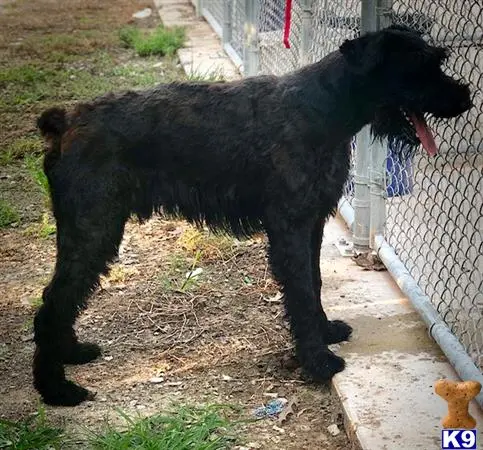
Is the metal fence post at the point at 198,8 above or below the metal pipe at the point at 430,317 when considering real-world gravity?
below

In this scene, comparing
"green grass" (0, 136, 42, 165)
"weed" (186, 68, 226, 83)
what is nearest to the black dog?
"green grass" (0, 136, 42, 165)

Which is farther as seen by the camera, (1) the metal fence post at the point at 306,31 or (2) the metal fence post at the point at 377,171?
(1) the metal fence post at the point at 306,31

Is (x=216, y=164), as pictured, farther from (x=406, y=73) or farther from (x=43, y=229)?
(x=43, y=229)

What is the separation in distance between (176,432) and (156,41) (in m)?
8.45

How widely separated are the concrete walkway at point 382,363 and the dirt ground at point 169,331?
17cm

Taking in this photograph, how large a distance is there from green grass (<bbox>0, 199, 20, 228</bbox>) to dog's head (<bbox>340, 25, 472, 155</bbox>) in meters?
3.42

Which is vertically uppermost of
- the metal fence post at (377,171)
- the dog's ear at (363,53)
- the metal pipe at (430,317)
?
the dog's ear at (363,53)

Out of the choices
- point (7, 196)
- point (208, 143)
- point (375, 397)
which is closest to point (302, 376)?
point (375, 397)

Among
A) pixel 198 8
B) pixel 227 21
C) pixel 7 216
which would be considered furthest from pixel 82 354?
pixel 198 8

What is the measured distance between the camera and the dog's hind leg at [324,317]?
466 centimetres

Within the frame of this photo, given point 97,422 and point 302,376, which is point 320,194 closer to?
point 302,376

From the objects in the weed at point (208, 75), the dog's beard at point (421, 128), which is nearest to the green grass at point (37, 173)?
the weed at point (208, 75)

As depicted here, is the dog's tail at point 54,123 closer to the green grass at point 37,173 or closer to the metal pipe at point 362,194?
the metal pipe at point 362,194

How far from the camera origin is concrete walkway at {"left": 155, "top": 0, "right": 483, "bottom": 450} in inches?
152
